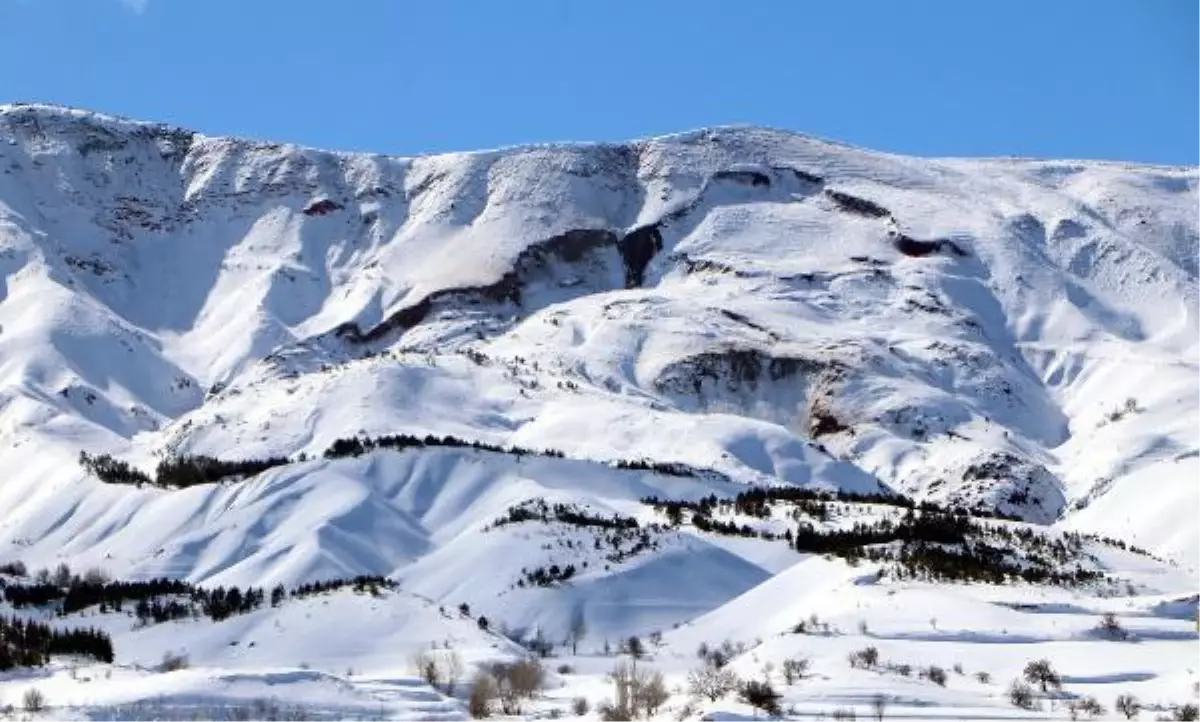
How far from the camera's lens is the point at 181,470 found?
163m

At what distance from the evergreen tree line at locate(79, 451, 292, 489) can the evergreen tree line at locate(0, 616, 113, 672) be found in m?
65.5

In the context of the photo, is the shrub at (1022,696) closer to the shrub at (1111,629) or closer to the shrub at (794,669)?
the shrub at (794,669)

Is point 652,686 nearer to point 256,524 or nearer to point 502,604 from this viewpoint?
point 502,604

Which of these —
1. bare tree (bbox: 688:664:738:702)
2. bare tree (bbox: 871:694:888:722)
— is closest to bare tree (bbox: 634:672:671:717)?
bare tree (bbox: 688:664:738:702)

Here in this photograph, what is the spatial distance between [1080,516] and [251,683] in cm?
11287

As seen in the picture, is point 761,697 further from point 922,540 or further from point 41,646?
point 922,540

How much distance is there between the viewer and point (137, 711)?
209 feet

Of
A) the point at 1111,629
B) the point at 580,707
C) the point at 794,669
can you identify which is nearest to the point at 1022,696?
the point at 794,669

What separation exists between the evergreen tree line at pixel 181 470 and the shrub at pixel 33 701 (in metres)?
87.9

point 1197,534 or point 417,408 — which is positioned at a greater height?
point 417,408

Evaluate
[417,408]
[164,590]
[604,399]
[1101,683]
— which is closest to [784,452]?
[604,399]

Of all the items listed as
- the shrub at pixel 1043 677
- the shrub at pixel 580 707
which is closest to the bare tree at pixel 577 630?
the shrub at pixel 580 707

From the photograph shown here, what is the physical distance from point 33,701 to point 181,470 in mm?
102180

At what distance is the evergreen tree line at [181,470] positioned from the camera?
518 feet
